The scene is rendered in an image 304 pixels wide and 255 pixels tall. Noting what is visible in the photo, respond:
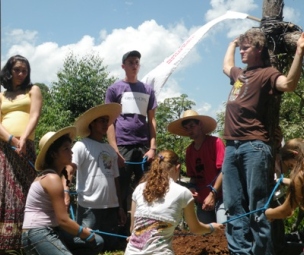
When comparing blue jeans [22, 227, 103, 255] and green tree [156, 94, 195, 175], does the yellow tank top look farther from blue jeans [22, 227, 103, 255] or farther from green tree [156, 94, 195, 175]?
green tree [156, 94, 195, 175]

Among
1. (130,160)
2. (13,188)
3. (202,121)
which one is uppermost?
(202,121)

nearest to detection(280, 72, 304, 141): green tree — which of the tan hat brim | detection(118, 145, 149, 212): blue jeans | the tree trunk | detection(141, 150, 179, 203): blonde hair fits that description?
the tree trunk

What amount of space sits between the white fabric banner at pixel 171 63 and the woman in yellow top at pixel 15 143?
1.54 metres

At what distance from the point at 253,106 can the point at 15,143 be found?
7.20 feet

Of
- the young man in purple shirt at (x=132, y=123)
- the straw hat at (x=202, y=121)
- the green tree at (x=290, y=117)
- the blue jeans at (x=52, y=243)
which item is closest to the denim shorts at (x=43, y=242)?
the blue jeans at (x=52, y=243)

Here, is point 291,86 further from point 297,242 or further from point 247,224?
point 297,242

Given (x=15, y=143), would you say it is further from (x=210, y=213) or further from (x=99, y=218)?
(x=210, y=213)

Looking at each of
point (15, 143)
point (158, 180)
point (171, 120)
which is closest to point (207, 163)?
point (158, 180)

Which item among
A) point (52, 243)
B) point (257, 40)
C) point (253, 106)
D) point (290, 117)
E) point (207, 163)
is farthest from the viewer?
point (290, 117)

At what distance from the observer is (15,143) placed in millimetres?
4914

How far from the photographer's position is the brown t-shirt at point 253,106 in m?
4.29

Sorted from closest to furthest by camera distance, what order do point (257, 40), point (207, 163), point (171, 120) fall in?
point (257, 40) < point (207, 163) < point (171, 120)

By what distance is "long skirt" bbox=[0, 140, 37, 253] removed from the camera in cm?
497

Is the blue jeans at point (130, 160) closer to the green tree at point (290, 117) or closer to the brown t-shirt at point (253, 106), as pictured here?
the brown t-shirt at point (253, 106)
